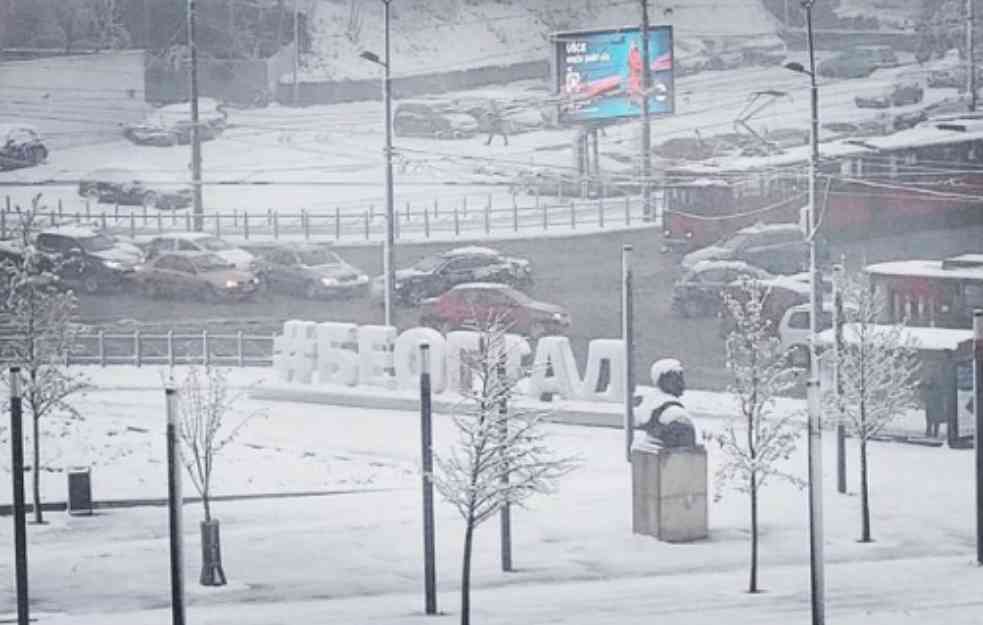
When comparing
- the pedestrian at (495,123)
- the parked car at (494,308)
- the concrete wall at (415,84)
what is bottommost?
the parked car at (494,308)

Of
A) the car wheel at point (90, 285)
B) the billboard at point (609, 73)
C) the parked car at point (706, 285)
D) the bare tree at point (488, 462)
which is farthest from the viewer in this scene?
the car wheel at point (90, 285)

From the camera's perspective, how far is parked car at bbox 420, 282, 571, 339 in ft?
153

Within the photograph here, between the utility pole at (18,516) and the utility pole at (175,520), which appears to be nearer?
the utility pole at (175,520)

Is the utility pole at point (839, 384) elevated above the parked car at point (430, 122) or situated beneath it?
situated beneath

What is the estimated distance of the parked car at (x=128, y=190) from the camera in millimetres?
48750

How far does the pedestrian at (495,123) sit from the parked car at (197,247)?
652 centimetres

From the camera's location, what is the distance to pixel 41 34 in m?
48.9

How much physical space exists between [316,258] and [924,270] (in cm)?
1425

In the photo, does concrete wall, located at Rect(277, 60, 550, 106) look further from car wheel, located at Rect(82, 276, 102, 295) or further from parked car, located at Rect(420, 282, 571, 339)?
car wheel, located at Rect(82, 276, 102, 295)

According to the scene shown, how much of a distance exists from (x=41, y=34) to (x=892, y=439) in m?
22.1

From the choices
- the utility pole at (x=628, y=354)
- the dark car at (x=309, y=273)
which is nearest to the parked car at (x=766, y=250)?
the dark car at (x=309, y=273)

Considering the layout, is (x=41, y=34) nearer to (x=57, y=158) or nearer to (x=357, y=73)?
(x=57, y=158)

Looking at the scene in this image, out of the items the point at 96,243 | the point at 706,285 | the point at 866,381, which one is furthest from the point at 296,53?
the point at 866,381

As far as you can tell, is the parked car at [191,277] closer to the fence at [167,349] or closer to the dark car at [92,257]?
the dark car at [92,257]
